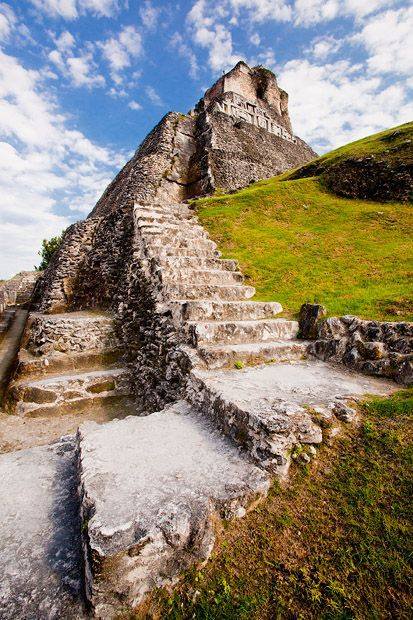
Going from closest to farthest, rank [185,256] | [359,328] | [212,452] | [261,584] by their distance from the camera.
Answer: [261,584] → [212,452] → [359,328] → [185,256]

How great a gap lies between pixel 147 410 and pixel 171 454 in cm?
307

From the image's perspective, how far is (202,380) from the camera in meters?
4.14

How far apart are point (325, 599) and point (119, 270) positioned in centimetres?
884

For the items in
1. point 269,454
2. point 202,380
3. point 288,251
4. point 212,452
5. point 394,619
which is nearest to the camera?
point 394,619

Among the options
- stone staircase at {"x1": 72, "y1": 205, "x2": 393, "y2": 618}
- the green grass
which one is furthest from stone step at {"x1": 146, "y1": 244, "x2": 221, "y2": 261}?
the green grass

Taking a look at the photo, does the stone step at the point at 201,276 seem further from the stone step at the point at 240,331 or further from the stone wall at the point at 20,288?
the stone wall at the point at 20,288

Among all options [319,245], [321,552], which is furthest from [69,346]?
[319,245]

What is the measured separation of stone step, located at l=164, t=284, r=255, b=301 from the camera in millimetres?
6469

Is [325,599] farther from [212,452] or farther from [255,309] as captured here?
[255,309]

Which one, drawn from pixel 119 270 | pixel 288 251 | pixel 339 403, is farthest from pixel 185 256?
pixel 339 403

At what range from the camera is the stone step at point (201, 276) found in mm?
6908

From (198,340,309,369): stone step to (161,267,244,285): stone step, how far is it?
2376 mm

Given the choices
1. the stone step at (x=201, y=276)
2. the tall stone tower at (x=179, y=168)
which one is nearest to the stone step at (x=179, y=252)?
the stone step at (x=201, y=276)

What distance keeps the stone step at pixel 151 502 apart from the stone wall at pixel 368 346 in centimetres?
264
